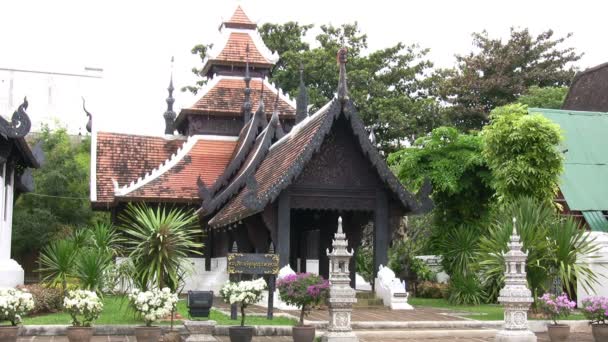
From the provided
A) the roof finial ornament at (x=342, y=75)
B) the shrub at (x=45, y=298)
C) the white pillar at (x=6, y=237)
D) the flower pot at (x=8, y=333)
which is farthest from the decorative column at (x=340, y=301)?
the white pillar at (x=6, y=237)

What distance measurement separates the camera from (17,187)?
22109 mm

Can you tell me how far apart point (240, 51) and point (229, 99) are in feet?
7.97

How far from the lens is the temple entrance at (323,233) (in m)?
21.0

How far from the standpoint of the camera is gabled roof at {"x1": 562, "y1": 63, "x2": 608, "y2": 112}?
2995 centimetres

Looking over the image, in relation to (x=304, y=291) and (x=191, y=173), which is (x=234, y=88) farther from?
(x=304, y=291)

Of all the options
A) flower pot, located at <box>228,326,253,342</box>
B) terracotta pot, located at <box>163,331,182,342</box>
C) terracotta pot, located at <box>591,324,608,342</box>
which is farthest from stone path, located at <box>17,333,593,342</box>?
flower pot, located at <box>228,326,253,342</box>

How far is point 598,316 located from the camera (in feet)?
45.2

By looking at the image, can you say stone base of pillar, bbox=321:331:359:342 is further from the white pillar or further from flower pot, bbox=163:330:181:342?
the white pillar

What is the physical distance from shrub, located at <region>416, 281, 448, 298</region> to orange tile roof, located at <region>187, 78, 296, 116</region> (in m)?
7.32

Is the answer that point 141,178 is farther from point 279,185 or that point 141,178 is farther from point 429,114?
point 429,114

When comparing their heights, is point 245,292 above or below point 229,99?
below

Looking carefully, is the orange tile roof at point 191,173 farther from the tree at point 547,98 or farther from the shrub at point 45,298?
the tree at point 547,98

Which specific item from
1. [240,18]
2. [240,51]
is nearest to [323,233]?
[240,51]

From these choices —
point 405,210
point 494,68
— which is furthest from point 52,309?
point 494,68
